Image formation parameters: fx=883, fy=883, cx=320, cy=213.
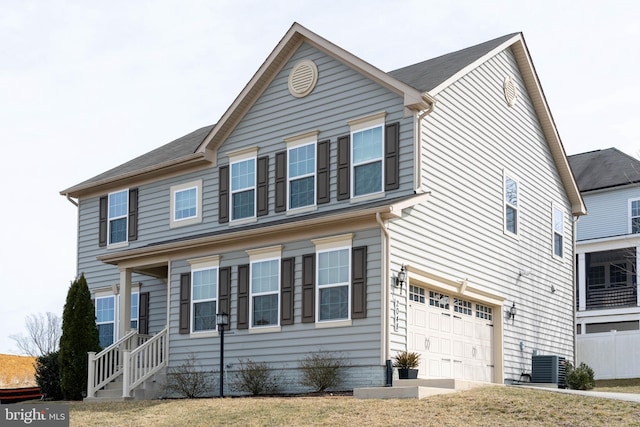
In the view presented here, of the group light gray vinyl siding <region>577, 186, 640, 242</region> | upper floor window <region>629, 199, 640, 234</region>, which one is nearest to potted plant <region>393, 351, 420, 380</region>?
upper floor window <region>629, 199, 640, 234</region>

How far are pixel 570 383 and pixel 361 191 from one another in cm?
794

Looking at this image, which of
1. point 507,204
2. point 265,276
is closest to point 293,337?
point 265,276

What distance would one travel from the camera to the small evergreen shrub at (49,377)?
2320cm

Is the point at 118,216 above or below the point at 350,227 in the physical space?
above

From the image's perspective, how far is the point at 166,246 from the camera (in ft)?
70.4

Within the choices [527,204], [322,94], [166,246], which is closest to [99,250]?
[166,246]

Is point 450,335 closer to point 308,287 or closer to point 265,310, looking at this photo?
point 308,287

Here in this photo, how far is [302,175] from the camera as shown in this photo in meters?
20.7

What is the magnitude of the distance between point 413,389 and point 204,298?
7.27m

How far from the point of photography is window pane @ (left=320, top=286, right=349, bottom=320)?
715 inches

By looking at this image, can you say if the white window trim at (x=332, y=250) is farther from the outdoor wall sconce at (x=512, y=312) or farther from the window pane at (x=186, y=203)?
the outdoor wall sconce at (x=512, y=312)

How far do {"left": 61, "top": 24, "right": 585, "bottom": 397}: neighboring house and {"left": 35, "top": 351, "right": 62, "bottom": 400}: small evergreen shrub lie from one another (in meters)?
1.87

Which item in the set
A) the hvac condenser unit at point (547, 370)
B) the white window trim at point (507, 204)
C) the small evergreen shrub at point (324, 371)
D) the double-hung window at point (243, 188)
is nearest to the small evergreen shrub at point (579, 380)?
the hvac condenser unit at point (547, 370)

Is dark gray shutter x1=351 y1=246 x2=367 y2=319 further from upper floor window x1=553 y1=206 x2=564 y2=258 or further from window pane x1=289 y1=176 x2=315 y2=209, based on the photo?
upper floor window x1=553 y1=206 x2=564 y2=258
